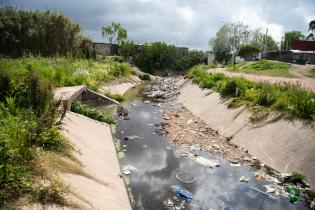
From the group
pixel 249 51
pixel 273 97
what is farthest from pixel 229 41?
pixel 273 97

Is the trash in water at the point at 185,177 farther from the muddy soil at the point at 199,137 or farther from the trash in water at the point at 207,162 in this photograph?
the muddy soil at the point at 199,137

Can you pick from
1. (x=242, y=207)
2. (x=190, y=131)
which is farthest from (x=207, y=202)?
(x=190, y=131)

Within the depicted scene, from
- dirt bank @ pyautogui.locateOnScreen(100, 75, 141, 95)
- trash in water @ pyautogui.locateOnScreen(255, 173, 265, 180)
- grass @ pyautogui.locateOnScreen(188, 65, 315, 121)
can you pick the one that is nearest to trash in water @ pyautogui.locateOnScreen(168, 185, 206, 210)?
trash in water @ pyautogui.locateOnScreen(255, 173, 265, 180)

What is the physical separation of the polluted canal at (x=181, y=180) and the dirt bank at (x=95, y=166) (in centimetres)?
44

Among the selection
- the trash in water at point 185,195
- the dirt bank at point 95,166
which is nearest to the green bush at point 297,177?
the trash in water at point 185,195

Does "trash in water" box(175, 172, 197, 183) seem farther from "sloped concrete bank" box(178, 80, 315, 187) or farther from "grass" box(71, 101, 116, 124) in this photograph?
"grass" box(71, 101, 116, 124)

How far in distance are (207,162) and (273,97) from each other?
4.81m

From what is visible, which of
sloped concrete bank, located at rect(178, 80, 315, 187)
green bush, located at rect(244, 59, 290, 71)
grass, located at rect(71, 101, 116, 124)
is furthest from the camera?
green bush, located at rect(244, 59, 290, 71)

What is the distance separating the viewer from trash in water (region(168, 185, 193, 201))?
7784mm

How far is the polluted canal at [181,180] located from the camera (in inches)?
302

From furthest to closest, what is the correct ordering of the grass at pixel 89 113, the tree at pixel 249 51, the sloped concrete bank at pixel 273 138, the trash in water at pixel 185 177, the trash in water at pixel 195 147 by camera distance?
the tree at pixel 249 51 → the grass at pixel 89 113 → the trash in water at pixel 195 147 → the sloped concrete bank at pixel 273 138 → the trash in water at pixel 185 177

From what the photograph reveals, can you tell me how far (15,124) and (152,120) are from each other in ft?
33.0

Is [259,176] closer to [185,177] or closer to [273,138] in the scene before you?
[273,138]

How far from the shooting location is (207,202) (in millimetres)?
7621
